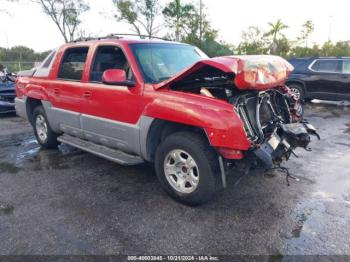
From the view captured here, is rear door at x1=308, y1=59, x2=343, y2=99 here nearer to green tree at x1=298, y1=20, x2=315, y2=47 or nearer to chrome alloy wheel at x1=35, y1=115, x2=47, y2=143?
chrome alloy wheel at x1=35, y1=115, x2=47, y2=143

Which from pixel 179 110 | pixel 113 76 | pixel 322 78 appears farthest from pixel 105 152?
pixel 322 78

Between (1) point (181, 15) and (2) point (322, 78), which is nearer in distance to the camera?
(2) point (322, 78)

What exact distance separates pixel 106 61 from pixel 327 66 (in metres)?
8.57

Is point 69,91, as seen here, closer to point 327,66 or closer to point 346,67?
point 327,66

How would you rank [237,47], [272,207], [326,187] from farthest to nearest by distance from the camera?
[237,47], [326,187], [272,207]

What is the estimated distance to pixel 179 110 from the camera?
3.24 m

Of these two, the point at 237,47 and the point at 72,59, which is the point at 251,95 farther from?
the point at 237,47

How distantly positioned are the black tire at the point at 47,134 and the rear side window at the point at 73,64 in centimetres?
96

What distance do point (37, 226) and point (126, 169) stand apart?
172 centimetres

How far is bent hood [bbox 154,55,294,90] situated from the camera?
3.03 m

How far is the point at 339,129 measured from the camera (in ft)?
23.7

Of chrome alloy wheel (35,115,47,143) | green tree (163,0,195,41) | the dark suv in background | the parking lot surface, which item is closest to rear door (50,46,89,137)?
chrome alloy wheel (35,115,47,143)

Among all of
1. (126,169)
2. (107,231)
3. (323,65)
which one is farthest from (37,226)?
(323,65)

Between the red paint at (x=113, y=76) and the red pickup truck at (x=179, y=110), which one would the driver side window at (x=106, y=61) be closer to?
the red pickup truck at (x=179, y=110)
